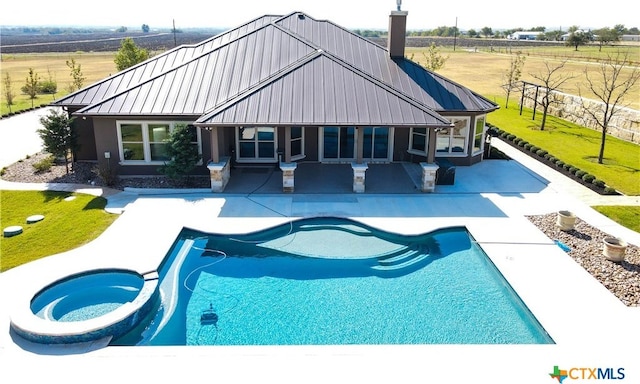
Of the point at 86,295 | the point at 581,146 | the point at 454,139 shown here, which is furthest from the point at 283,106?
the point at 581,146

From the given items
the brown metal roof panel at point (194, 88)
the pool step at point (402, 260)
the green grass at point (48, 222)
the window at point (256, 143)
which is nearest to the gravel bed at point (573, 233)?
the green grass at point (48, 222)

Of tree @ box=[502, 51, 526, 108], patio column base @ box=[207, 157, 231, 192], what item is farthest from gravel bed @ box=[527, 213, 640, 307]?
tree @ box=[502, 51, 526, 108]

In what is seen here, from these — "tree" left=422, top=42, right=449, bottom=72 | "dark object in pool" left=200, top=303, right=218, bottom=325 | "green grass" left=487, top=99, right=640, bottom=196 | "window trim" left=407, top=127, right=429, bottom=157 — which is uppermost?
"tree" left=422, top=42, right=449, bottom=72

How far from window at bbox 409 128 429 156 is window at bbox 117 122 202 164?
9475 millimetres

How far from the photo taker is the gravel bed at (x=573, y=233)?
12.5 metres

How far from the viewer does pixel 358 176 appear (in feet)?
61.0

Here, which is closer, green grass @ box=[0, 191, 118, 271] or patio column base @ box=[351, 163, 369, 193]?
green grass @ box=[0, 191, 118, 271]

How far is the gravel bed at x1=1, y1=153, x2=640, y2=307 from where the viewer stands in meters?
12.5

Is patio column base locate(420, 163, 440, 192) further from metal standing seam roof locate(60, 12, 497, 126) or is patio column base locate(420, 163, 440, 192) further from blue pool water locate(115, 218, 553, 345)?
blue pool water locate(115, 218, 553, 345)

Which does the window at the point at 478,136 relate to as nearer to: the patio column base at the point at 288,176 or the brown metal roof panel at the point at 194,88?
the patio column base at the point at 288,176

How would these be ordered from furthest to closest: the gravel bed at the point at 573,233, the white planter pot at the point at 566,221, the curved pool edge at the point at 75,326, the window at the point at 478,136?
the window at the point at 478,136 < the white planter pot at the point at 566,221 < the gravel bed at the point at 573,233 < the curved pool edge at the point at 75,326

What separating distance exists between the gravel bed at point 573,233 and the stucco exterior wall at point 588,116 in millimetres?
14713

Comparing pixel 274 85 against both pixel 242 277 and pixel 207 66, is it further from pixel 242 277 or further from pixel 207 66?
pixel 242 277

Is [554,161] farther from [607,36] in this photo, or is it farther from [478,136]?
[607,36]
